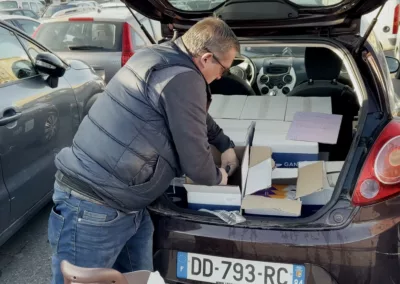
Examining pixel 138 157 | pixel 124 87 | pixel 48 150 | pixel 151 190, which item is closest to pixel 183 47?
pixel 124 87

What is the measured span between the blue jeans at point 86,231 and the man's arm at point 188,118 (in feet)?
1.22

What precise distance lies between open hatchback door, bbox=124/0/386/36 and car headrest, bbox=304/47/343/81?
0.60 meters

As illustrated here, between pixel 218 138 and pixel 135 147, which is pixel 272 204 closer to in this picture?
pixel 218 138

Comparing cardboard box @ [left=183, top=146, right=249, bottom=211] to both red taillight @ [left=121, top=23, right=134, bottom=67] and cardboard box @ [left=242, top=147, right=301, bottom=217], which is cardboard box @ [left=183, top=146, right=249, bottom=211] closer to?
cardboard box @ [left=242, top=147, right=301, bottom=217]

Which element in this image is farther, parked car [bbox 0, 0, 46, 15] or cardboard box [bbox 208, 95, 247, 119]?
parked car [bbox 0, 0, 46, 15]

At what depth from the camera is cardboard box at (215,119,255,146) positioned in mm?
2271

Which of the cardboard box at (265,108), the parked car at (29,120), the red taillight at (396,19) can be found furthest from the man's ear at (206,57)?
the red taillight at (396,19)

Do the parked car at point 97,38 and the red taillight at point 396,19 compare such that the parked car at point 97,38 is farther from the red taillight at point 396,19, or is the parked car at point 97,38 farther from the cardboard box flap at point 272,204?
the red taillight at point 396,19

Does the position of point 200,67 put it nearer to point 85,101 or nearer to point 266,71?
point 85,101

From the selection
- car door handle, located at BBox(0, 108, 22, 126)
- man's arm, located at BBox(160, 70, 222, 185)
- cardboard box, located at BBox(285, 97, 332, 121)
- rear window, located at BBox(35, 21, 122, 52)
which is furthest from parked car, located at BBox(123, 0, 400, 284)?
rear window, located at BBox(35, 21, 122, 52)

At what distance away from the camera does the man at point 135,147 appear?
5.30ft

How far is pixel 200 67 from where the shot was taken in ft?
5.69

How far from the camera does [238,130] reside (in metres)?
2.38

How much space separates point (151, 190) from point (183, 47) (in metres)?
0.57
